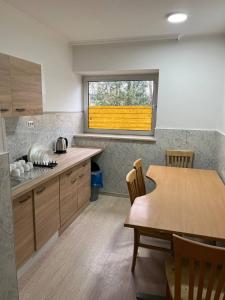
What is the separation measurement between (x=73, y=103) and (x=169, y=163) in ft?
5.80

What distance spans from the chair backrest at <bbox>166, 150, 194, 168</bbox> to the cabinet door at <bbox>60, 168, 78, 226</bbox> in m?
1.31

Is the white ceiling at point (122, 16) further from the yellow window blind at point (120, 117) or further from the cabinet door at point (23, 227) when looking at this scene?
the cabinet door at point (23, 227)

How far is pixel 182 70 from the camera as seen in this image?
302cm

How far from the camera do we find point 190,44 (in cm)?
294

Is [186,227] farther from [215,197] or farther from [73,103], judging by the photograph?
[73,103]

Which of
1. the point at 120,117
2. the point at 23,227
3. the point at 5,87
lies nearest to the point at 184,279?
the point at 23,227

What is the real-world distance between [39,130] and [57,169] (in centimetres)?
75

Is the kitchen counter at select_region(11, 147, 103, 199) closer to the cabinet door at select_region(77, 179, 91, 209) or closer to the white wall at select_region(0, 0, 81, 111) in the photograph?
the cabinet door at select_region(77, 179, 91, 209)

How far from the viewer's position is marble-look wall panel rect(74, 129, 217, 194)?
10.1 feet

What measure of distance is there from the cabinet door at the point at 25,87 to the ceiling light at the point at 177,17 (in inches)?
57.6

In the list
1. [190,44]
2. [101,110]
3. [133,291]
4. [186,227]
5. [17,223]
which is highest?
[190,44]

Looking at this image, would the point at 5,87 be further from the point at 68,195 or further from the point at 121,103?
the point at 121,103

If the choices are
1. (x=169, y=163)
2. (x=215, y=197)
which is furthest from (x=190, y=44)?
(x=215, y=197)

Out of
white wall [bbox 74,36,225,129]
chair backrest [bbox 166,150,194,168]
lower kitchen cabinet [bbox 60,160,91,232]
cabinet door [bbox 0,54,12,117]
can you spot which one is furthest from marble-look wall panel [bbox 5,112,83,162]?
chair backrest [bbox 166,150,194,168]
